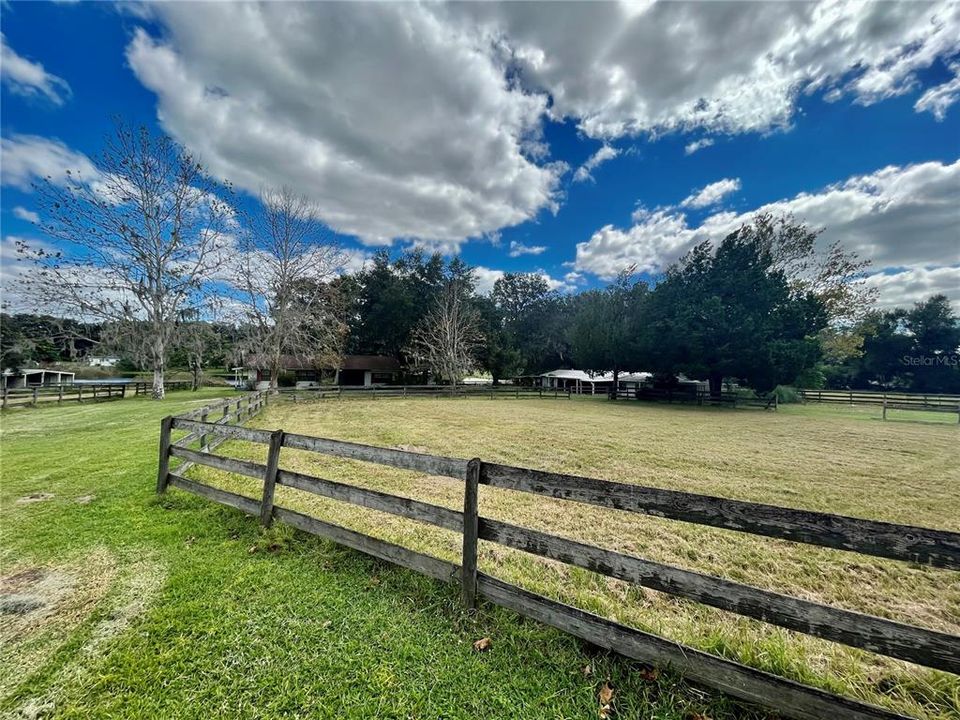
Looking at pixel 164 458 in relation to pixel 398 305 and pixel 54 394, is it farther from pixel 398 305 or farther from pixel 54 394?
pixel 398 305

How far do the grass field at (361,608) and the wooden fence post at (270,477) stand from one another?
0.59ft

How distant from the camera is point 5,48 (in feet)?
31.6

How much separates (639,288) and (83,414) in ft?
→ 124

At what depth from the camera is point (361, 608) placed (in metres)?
2.96

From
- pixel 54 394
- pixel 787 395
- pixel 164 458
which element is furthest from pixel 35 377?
pixel 787 395

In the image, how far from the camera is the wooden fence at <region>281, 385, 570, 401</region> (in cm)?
2544

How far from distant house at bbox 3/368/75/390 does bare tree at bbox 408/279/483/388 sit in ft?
103

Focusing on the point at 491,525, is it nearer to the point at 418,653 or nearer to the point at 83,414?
the point at 418,653

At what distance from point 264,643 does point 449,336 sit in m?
32.0

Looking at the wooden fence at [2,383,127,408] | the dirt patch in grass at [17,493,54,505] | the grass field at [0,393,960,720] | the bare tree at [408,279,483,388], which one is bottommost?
the grass field at [0,393,960,720]

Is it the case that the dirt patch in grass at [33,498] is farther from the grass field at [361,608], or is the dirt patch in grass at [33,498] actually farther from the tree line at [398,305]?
the tree line at [398,305]

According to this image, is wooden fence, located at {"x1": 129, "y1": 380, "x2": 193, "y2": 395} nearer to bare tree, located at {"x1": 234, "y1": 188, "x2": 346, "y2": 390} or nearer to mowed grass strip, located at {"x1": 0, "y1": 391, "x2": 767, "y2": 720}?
bare tree, located at {"x1": 234, "y1": 188, "x2": 346, "y2": 390}

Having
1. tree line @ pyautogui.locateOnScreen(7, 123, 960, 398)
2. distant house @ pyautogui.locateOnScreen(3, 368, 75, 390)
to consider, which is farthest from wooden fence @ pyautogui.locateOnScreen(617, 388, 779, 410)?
distant house @ pyautogui.locateOnScreen(3, 368, 75, 390)

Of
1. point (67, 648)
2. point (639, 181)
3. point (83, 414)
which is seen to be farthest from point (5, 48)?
point (639, 181)
